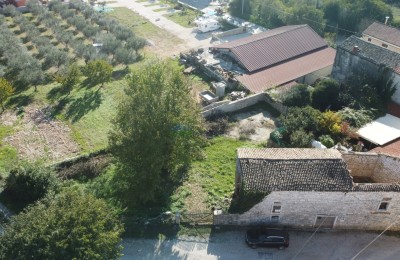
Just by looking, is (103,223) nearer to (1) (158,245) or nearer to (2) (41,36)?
(1) (158,245)

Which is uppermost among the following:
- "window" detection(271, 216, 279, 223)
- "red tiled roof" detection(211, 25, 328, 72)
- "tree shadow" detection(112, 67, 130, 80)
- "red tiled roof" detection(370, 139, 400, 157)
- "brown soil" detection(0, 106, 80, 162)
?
"red tiled roof" detection(211, 25, 328, 72)

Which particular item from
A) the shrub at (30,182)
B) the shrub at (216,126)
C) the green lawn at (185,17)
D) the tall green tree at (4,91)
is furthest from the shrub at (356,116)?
the green lawn at (185,17)

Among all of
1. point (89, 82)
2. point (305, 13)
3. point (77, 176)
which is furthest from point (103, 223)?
point (305, 13)

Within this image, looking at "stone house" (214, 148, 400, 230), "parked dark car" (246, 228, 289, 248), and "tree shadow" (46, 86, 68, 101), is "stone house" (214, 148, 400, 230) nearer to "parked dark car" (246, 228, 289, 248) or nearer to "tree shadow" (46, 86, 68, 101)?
"parked dark car" (246, 228, 289, 248)

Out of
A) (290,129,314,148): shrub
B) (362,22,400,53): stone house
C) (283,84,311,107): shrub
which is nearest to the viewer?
(290,129,314,148): shrub

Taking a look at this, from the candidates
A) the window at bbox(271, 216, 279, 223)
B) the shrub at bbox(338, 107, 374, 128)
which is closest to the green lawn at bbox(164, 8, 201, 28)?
the shrub at bbox(338, 107, 374, 128)

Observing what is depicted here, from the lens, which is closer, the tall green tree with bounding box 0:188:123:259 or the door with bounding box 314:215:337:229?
the tall green tree with bounding box 0:188:123:259
